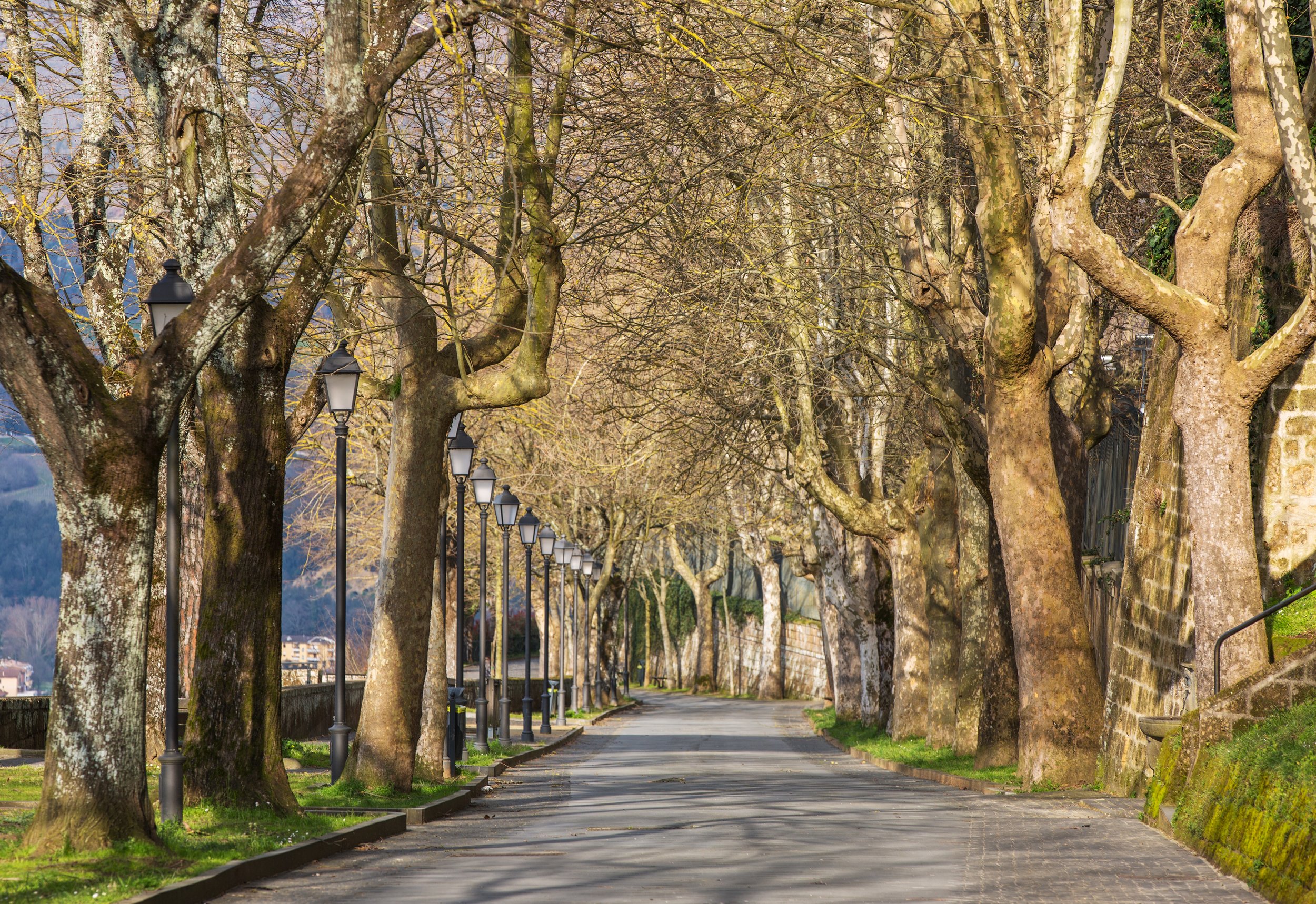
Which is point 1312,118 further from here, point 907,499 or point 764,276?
point 907,499

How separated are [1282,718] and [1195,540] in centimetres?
256

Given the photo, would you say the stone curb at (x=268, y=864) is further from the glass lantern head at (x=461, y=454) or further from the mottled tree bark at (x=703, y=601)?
the mottled tree bark at (x=703, y=601)

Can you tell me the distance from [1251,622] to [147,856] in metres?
8.38

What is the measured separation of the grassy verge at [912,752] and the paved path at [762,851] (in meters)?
0.69

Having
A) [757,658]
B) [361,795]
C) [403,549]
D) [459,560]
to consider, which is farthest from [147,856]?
[757,658]

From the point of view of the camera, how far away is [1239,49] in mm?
13102

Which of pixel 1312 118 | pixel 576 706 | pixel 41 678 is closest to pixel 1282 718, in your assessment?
pixel 1312 118

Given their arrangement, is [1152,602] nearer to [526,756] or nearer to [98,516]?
[98,516]

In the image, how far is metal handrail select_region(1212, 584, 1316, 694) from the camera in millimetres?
11156

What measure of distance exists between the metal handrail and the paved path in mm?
1475

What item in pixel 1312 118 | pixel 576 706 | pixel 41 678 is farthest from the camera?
pixel 41 678

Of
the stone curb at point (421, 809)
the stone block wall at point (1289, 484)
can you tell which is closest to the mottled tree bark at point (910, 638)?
the stone block wall at point (1289, 484)

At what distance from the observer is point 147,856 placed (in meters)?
9.05

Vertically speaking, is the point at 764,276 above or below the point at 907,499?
above
